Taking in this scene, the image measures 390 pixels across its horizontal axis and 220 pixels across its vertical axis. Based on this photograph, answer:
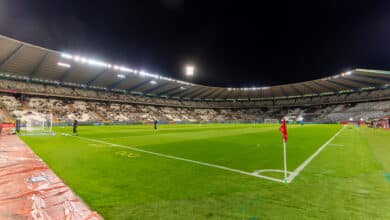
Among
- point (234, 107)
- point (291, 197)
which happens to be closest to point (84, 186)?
point (291, 197)

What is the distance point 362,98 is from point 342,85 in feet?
30.4

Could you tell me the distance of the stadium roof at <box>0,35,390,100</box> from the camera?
39.2 m

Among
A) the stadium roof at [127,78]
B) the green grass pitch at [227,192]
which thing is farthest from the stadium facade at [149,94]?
the green grass pitch at [227,192]

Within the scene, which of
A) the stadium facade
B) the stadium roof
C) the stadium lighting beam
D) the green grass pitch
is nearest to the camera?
the green grass pitch

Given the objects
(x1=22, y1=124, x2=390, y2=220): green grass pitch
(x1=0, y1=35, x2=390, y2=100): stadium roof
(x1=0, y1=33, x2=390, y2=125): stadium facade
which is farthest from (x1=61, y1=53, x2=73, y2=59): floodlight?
(x1=22, y1=124, x2=390, y2=220): green grass pitch

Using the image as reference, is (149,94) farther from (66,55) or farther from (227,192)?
(227,192)

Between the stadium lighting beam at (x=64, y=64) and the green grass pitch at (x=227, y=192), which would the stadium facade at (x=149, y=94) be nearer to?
the stadium lighting beam at (x=64, y=64)

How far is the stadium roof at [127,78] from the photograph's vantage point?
39219mm

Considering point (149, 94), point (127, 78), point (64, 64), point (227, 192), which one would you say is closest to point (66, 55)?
point (64, 64)

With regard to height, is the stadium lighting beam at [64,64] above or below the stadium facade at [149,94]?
above

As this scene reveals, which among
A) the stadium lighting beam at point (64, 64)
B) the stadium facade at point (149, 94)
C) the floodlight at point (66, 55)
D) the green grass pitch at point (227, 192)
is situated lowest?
the green grass pitch at point (227, 192)

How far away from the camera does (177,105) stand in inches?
3238

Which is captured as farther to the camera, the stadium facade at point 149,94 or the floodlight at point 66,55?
the stadium facade at point 149,94

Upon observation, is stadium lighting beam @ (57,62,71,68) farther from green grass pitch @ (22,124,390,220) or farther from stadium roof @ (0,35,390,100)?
green grass pitch @ (22,124,390,220)
